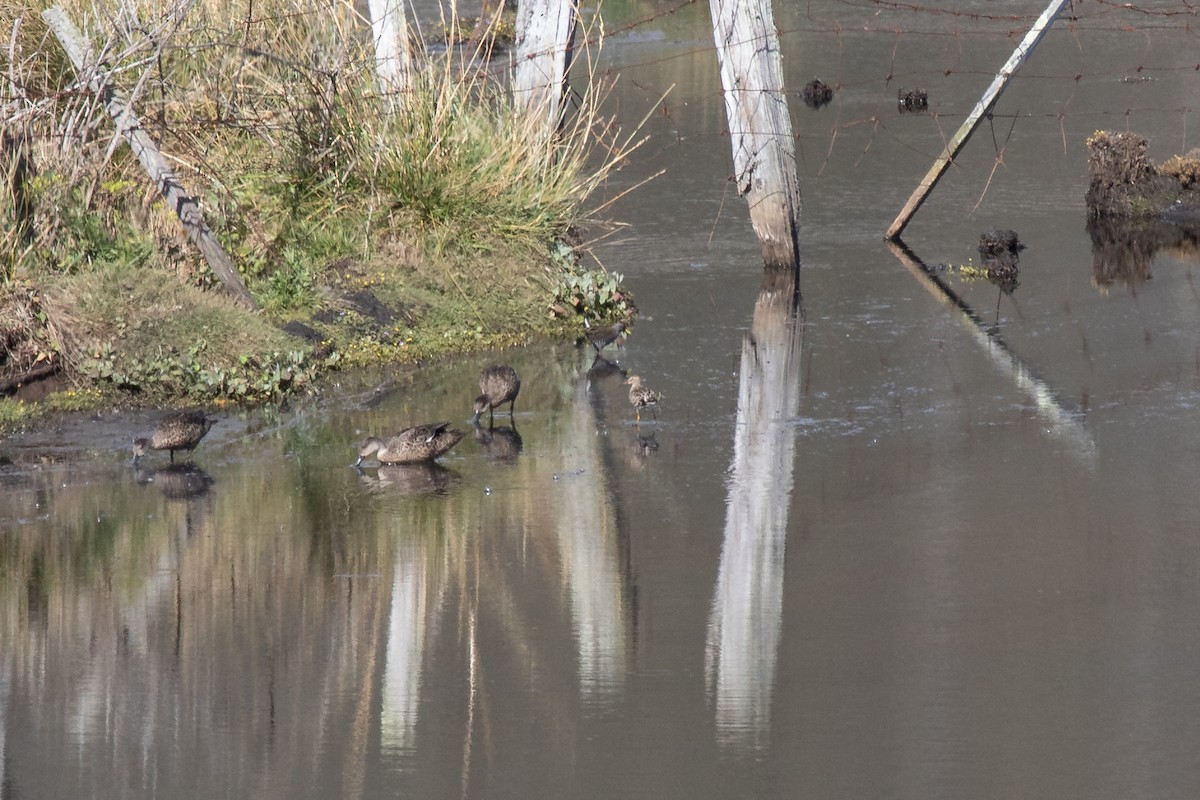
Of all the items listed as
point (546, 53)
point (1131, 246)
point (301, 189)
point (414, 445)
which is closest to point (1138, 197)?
point (1131, 246)

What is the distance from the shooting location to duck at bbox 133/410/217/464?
27.2ft

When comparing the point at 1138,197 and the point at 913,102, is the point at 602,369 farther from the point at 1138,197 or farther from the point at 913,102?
the point at 913,102

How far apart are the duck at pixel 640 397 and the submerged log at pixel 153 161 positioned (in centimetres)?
263

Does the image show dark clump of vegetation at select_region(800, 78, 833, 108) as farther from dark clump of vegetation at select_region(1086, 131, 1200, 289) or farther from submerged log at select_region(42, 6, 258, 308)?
submerged log at select_region(42, 6, 258, 308)

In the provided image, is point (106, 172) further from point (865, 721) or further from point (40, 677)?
point (865, 721)

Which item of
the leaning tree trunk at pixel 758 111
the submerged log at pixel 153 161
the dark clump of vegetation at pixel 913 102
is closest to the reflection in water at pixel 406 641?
the submerged log at pixel 153 161

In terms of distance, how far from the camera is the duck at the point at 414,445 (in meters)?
8.24

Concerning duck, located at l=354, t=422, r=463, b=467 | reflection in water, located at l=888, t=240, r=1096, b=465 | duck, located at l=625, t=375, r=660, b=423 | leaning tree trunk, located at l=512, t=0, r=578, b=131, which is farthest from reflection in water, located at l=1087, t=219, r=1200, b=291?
duck, located at l=354, t=422, r=463, b=467

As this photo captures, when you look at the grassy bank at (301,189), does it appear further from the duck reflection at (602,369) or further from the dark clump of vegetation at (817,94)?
the dark clump of vegetation at (817,94)

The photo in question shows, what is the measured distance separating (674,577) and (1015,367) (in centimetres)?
398

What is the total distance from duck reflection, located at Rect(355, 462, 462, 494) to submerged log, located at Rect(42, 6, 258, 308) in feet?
8.03

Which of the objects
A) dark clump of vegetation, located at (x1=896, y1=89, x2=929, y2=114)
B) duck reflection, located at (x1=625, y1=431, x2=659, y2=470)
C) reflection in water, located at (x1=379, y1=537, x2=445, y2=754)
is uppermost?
dark clump of vegetation, located at (x1=896, y1=89, x2=929, y2=114)

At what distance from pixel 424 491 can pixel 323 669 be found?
A: 2061mm

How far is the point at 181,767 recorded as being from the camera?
207 inches
